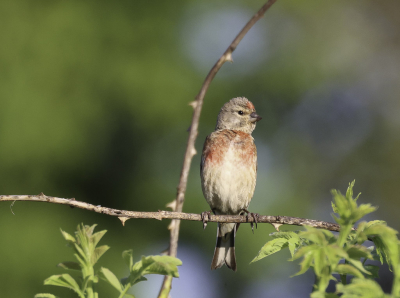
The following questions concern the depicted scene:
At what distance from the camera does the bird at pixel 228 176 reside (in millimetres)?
6043

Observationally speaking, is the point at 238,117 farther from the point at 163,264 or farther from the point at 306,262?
the point at 306,262

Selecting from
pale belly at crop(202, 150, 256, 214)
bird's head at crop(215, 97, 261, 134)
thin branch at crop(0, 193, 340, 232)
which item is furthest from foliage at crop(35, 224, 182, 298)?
bird's head at crop(215, 97, 261, 134)

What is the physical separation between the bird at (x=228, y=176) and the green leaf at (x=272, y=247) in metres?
4.23

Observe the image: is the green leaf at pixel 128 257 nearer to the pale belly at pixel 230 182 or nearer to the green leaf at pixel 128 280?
the green leaf at pixel 128 280

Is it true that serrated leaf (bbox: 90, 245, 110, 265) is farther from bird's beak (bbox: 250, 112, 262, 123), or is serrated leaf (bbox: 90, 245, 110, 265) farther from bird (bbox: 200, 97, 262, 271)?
bird's beak (bbox: 250, 112, 262, 123)

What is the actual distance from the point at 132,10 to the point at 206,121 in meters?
3.45

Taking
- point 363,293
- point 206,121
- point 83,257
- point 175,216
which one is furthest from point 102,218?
point 363,293

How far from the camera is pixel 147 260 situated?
140 centimetres

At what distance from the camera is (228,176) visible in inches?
238

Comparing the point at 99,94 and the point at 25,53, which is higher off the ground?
the point at 25,53

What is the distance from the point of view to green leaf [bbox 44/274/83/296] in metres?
1.44

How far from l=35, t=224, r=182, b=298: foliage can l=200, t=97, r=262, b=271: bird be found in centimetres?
443

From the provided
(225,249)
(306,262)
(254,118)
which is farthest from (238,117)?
(306,262)

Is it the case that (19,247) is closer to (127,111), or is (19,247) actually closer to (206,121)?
(127,111)
